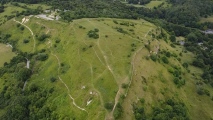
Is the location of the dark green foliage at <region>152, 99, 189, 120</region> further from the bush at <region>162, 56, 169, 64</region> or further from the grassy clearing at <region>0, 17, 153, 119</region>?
the bush at <region>162, 56, 169, 64</region>

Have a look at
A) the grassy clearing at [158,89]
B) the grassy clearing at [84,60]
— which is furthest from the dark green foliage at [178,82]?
the grassy clearing at [84,60]

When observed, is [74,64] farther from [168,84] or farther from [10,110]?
[168,84]

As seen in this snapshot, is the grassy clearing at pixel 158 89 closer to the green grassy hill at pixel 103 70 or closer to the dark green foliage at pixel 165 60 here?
the green grassy hill at pixel 103 70

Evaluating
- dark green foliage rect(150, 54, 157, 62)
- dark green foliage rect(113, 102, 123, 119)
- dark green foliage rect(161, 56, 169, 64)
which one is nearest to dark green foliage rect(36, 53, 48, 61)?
dark green foliage rect(150, 54, 157, 62)

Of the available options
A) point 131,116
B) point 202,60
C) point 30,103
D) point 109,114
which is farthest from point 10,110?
point 202,60

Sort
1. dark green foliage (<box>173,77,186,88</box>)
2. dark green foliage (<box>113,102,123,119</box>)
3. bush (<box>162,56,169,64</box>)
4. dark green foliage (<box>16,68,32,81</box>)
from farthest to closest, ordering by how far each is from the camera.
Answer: bush (<box>162,56,169,64</box>) → dark green foliage (<box>173,77,186,88</box>) → dark green foliage (<box>16,68,32,81</box>) → dark green foliage (<box>113,102,123,119</box>)

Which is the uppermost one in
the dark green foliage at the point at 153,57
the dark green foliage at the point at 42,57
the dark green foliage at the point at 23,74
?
the dark green foliage at the point at 153,57
